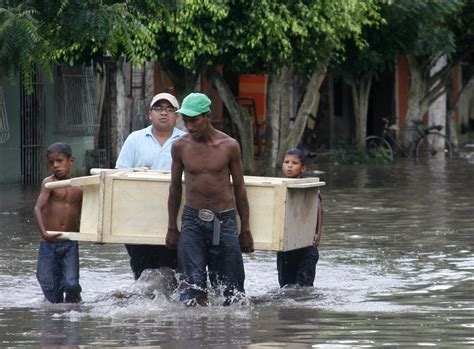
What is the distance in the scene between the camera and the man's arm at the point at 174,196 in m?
9.77

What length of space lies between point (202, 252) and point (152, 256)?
944 millimetres

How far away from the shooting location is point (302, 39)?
2377 cm

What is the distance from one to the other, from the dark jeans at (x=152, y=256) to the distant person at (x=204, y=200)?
2.67 feet

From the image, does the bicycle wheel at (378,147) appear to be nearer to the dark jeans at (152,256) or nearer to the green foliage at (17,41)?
the green foliage at (17,41)

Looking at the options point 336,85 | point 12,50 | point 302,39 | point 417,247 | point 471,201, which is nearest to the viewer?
point 12,50

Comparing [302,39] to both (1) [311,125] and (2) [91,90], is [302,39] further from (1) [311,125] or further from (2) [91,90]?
(1) [311,125]

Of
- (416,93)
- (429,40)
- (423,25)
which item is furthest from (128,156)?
(416,93)

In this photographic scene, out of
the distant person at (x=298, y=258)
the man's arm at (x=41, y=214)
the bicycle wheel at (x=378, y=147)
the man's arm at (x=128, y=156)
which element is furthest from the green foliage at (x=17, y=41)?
the bicycle wheel at (x=378, y=147)

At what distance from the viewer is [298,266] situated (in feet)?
36.4

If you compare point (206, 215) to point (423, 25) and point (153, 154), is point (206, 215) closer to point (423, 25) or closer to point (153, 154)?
point (153, 154)

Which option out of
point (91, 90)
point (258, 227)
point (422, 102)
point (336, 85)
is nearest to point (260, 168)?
point (91, 90)

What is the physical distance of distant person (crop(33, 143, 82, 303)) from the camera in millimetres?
10281

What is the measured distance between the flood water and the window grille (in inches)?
319

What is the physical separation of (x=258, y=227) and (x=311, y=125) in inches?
1088
